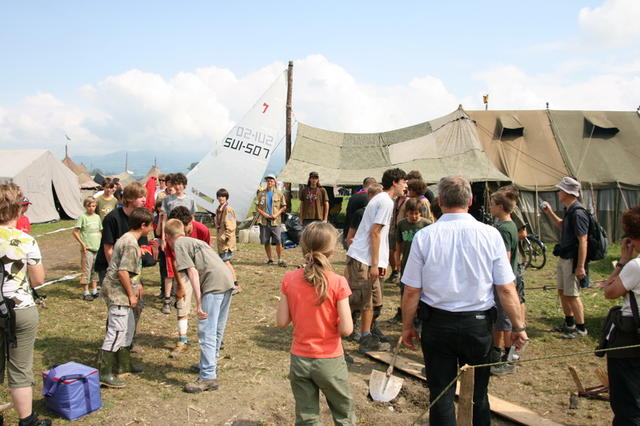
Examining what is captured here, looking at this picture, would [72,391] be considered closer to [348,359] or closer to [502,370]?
[348,359]

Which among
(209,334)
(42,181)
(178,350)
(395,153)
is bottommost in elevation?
(178,350)

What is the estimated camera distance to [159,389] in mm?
4422

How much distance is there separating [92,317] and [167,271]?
45.9 inches

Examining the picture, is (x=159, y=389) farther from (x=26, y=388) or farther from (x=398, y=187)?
(x=398, y=187)

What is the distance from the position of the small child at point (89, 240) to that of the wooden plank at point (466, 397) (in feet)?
21.0

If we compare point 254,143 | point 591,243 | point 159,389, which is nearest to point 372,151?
point 254,143

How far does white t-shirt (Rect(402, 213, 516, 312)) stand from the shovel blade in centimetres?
170

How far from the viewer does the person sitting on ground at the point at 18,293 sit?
3266 mm

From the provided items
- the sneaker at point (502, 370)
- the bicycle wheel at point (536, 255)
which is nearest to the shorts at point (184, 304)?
the sneaker at point (502, 370)

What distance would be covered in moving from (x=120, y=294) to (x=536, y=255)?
32.8 feet

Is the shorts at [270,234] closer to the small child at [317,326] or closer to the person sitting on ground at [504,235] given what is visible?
the person sitting on ground at [504,235]

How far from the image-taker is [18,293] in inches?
131

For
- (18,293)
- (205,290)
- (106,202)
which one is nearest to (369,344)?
(205,290)

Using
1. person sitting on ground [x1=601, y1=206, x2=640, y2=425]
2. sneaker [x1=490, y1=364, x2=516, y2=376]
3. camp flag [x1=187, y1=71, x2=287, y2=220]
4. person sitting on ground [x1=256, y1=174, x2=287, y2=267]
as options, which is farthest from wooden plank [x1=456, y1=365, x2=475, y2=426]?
camp flag [x1=187, y1=71, x2=287, y2=220]
